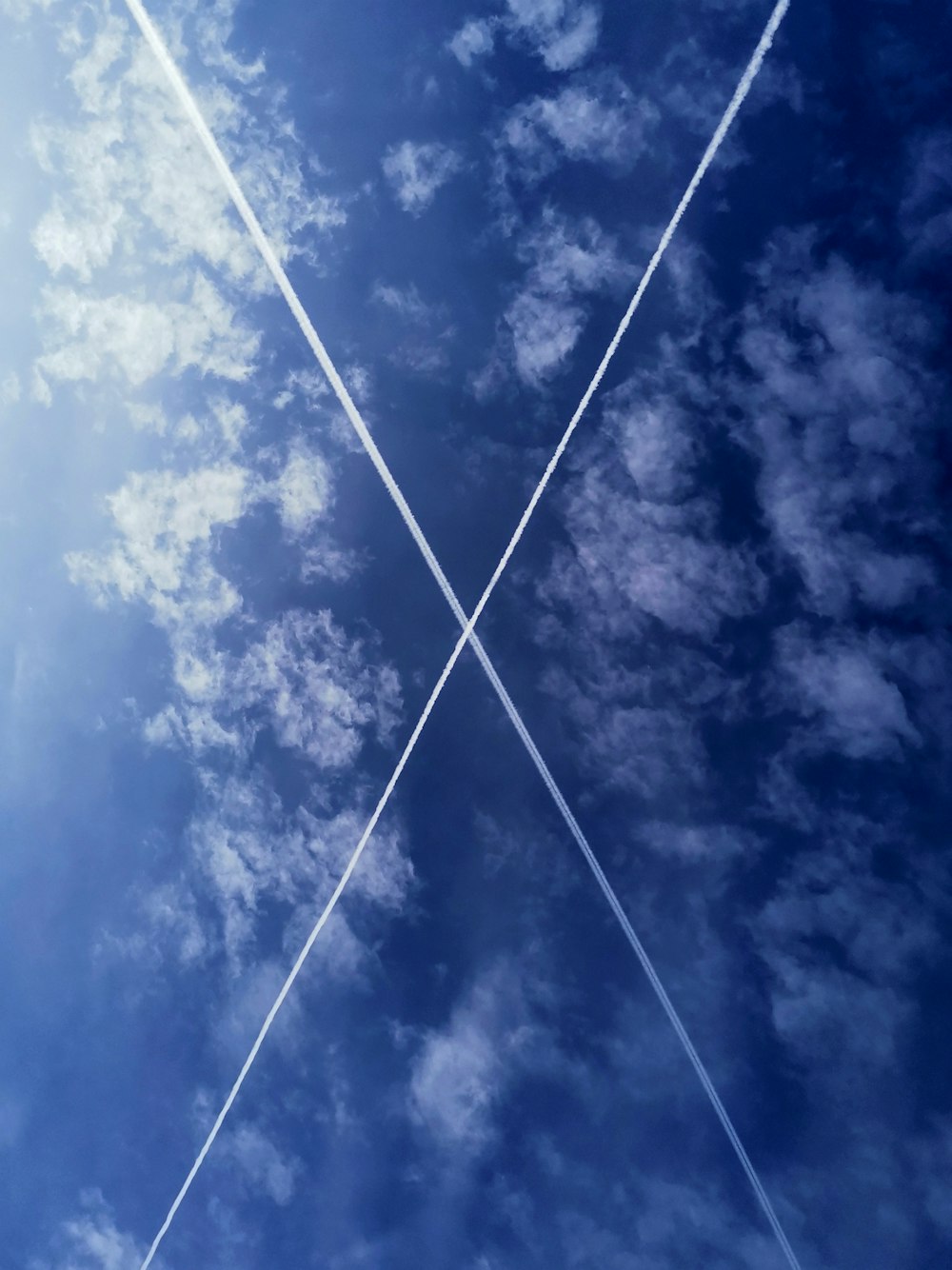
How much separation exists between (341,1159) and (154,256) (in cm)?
543

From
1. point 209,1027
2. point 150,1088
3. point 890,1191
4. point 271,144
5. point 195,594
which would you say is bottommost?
point 150,1088

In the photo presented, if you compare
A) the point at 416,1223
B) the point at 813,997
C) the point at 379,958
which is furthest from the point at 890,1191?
the point at 379,958

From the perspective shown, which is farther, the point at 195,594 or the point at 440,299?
the point at 195,594

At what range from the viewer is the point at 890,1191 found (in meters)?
4.36

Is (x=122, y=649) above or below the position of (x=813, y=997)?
above

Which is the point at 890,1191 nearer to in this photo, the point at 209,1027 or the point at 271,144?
the point at 209,1027

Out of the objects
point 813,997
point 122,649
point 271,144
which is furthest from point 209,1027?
point 271,144

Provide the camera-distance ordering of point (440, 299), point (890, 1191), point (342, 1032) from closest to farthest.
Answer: point (890, 1191)
point (440, 299)
point (342, 1032)

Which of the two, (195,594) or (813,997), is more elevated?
(195,594)

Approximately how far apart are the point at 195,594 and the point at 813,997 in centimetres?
412

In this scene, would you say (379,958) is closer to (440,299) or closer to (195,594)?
(195,594)

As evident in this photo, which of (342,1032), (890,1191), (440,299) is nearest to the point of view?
(890,1191)

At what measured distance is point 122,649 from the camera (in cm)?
527

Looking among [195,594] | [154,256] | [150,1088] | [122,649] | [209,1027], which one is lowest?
[150,1088]
